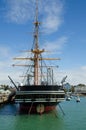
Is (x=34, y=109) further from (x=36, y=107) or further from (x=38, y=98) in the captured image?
(x=38, y=98)

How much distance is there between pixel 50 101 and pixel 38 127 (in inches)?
436

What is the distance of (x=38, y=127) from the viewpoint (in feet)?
122

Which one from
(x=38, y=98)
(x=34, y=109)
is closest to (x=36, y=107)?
(x=34, y=109)

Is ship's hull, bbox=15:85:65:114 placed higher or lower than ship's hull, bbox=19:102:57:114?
higher

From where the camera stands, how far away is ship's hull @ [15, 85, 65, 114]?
156ft

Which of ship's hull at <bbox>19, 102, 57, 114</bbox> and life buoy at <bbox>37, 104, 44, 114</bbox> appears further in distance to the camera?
ship's hull at <bbox>19, 102, 57, 114</bbox>

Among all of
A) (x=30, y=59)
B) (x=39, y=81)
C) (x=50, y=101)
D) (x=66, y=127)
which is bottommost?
(x=66, y=127)

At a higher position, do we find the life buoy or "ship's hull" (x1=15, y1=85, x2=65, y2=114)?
"ship's hull" (x1=15, y1=85, x2=65, y2=114)

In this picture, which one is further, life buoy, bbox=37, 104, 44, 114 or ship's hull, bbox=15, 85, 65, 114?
ship's hull, bbox=15, 85, 65, 114

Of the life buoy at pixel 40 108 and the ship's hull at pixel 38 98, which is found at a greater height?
the ship's hull at pixel 38 98

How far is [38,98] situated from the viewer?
47.8 meters

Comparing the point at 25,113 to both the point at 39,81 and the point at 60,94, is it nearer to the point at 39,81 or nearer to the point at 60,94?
the point at 60,94

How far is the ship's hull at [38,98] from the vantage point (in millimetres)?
47625

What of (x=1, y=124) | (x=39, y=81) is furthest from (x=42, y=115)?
(x=39, y=81)
